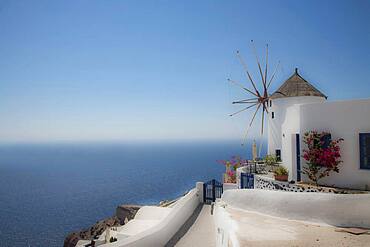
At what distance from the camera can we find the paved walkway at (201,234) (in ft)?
33.8

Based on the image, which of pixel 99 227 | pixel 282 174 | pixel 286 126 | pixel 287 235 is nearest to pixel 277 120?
pixel 286 126

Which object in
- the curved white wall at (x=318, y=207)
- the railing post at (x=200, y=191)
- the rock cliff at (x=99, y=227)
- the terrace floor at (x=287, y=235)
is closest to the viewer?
the terrace floor at (x=287, y=235)

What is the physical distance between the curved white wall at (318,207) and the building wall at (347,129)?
2.62 metres

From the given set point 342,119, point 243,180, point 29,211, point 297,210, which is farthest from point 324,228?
point 29,211

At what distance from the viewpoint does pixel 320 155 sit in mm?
11148

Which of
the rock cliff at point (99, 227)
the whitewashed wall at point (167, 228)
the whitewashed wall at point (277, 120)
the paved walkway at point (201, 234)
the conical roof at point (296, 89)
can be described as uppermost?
the conical roof at point (296, 89)

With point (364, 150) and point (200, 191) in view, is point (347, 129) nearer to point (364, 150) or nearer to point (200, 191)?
point (364, 150)

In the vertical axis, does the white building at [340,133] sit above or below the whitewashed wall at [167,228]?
above

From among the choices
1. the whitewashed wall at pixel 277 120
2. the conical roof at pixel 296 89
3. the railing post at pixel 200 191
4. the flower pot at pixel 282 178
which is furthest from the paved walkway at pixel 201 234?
the conical roof at pixel 296 89

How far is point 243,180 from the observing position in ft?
50.0

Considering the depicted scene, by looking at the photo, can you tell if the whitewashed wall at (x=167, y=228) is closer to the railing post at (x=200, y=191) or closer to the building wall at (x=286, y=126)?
the railing post at (x=200, y=191)

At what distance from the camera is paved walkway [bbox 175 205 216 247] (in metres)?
10.3

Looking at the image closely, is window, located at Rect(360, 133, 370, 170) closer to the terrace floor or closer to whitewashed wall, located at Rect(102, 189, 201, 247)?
the terrace floor

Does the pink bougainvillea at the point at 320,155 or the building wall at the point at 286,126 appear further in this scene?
the building wall at the point at 286,126
